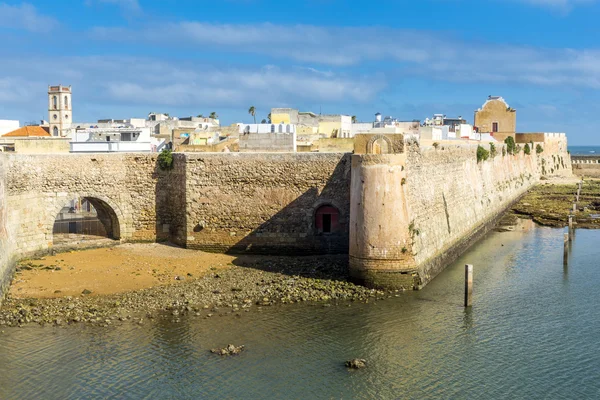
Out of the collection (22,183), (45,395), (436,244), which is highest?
(22,183)

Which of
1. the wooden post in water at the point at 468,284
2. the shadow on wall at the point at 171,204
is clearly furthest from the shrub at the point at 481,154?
the wooden post in water at the point at 468,284

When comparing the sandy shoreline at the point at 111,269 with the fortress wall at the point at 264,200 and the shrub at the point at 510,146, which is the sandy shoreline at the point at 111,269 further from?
the shrub at the point at 510,146

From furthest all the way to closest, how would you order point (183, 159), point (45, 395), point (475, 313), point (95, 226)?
point (95, 226), point (183, 159), point (475, 313), point (45, 395)

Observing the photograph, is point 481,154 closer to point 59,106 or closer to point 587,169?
point 59,106

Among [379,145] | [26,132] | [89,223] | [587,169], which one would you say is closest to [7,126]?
[26,132]

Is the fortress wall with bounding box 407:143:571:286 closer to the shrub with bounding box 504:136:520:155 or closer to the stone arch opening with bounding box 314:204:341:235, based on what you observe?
the shrub with bounding box 504:136:520:155

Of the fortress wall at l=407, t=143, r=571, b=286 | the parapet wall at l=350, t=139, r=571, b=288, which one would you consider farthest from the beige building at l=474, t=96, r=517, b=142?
the parapet wall at l=350, t=139, r=571, b=288

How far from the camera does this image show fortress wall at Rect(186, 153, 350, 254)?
2439 cm

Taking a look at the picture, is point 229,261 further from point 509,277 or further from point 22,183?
point 509,277

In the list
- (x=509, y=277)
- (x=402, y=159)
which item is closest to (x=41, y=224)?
(x=402, y=159)

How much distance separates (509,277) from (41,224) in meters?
16.5

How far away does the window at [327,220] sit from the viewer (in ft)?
80.4

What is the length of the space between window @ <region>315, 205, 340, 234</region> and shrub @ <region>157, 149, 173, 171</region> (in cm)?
589

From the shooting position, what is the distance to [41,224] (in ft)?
78.4
